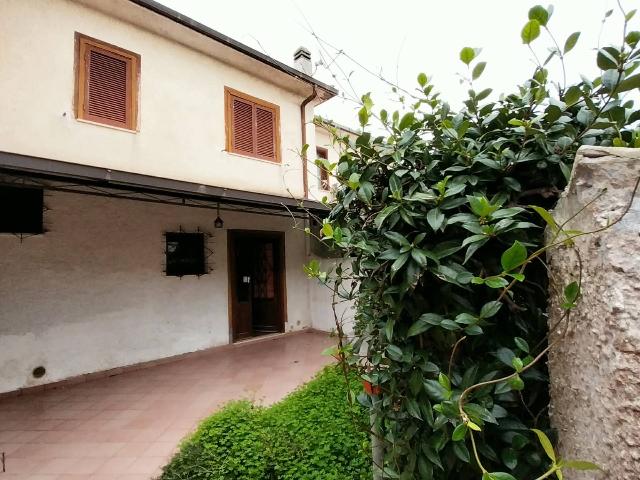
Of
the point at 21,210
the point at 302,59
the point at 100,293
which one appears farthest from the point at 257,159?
the point at 21,210

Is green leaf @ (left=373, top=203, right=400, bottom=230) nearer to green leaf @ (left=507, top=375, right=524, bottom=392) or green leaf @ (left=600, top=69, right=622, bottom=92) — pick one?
green leaf @ (left=507, top=375, right=524, bottom=392)

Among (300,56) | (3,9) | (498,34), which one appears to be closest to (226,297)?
(3,9)

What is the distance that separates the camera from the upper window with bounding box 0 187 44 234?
431 centimetres

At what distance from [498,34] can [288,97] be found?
609 centimetres

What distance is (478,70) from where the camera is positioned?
120 cm

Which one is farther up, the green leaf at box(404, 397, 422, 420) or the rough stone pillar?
the rough stone pillar

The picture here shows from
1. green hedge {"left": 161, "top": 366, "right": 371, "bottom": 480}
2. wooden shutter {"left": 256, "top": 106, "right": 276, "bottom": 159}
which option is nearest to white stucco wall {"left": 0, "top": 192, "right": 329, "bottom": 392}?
wooden shutter {"left": 256, "top": 106, "right": 276, "bottom": 159}

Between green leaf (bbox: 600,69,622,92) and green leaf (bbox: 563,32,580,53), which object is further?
green leaf (bbox: 563,32,580,53)

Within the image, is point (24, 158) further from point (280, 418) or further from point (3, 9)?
point (280, 418)

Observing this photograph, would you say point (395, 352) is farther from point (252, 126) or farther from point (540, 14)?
point (252, 126)

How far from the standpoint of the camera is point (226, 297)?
6570 mm

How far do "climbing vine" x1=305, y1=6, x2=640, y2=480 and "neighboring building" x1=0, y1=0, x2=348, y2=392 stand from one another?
2.66m

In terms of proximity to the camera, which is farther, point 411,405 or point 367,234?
point 367,234

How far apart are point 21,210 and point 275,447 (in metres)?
4.71
